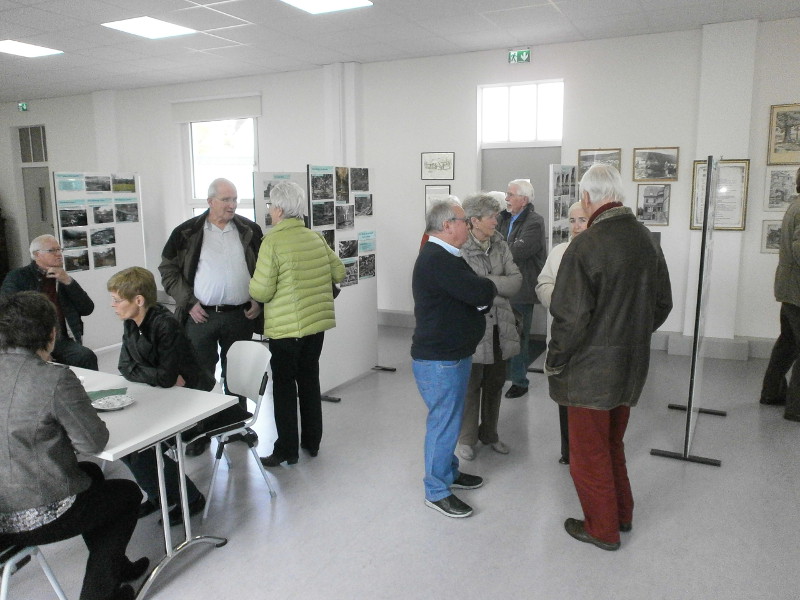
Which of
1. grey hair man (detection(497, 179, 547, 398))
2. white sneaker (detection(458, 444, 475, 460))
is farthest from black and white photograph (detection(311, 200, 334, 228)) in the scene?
white sneaker (detection(458, 444, 475, 460))

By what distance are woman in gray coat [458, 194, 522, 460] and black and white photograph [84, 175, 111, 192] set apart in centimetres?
423

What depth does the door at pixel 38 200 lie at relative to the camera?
Answer: 9391mm

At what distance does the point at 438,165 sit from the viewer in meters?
6.75

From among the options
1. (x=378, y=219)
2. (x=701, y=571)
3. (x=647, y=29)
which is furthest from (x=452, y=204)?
(x=378, y=219)

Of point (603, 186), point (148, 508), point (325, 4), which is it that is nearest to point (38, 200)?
point (325, 4)

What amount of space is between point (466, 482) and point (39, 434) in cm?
202

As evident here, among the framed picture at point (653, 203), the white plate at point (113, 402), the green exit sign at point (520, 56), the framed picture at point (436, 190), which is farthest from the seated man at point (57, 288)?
the framed picture at point (653, 203)

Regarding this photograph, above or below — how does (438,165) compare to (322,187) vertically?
above

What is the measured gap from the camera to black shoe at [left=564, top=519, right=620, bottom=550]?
8.63 feet

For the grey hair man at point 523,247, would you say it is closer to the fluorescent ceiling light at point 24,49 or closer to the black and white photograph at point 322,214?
the black and white photograph at point 322,214

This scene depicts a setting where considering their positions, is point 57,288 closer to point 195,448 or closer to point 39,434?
point 195,448

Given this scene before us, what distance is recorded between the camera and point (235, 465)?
3508 millimetres

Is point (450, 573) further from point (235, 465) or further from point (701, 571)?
point (235, 465)

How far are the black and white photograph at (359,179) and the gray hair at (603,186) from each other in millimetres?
2555
